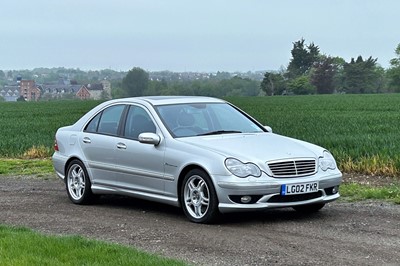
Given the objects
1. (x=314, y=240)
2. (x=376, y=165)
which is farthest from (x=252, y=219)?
(x=376, y=165)

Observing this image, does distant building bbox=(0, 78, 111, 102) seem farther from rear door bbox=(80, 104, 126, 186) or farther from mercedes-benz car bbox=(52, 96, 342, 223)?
mercedes-benz car bbox=(52, 96, 342, 223)

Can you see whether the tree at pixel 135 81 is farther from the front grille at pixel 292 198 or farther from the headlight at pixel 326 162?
Result: the front grille at pixel 292 198

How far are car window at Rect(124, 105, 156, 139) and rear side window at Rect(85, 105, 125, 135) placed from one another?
217mm

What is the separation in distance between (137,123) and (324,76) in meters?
126

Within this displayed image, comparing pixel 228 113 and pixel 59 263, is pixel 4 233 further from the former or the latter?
pixel 228 113

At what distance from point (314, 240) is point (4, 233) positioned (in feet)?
10.2

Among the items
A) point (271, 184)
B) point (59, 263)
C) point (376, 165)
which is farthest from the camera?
point (376, 165)

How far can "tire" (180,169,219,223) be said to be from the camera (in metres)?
8.15

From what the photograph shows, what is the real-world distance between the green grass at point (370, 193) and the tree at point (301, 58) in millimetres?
129575

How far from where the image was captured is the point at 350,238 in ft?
23.4

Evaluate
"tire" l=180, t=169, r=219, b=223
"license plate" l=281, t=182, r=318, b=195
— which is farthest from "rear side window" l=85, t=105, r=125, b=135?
"license plate" l=281, t=182, r=318, b=195

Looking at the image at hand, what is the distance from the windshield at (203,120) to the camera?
9.15 metres

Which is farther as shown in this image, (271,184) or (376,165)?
(376,165)

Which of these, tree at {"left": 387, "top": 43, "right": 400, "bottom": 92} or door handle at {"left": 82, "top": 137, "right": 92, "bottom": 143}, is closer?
door handle at {"left": 82, "top": 137, "right": 92, "bottom": 143}
